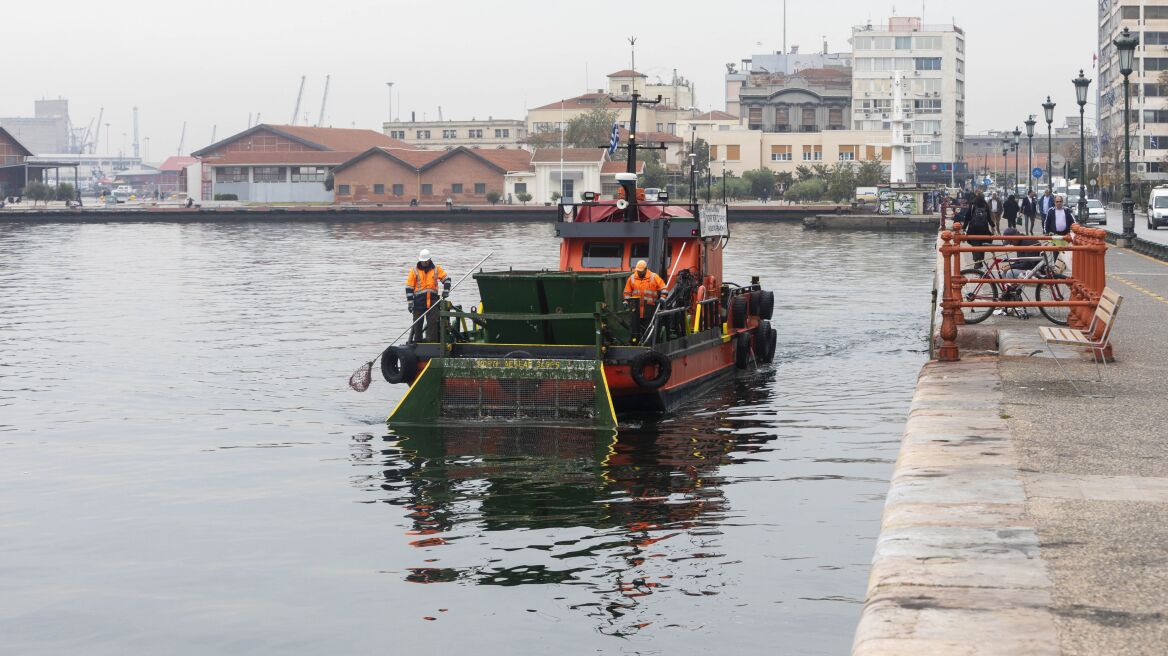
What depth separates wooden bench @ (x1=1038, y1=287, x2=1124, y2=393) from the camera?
628 inches

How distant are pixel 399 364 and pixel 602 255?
4.82m

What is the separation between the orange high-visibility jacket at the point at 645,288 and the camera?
21.2 metres

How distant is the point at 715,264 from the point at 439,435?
8.50 meters

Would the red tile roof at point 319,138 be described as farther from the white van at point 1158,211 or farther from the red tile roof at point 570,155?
the white van at point 1158,211

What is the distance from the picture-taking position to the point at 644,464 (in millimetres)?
17750

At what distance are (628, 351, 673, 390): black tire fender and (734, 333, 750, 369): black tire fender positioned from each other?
20.7 feet

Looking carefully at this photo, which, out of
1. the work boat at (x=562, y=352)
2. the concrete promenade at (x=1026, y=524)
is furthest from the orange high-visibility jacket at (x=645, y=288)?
the concrete promenade at (x=1026, y=524)

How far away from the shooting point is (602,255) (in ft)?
79.7

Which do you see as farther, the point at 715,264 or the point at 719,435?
the point at 715,264

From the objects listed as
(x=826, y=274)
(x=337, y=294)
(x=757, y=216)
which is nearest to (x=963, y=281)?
(x=337, y=294)

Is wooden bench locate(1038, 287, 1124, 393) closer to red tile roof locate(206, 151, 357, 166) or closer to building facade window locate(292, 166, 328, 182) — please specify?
red tile roof locate(206, 151, 357, 166)

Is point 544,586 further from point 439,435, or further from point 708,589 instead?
point 439,435

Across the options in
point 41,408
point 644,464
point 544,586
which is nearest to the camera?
point 544,586

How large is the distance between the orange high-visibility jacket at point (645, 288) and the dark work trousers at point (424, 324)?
2877 millimetres
